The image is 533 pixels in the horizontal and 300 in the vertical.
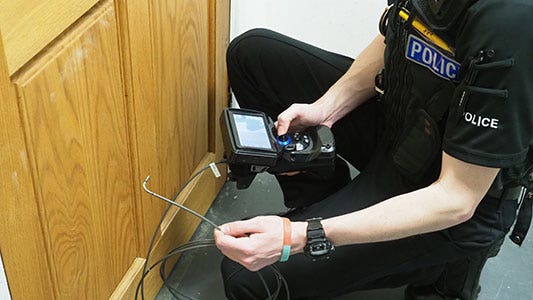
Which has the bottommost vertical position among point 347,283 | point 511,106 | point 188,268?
point 188,268

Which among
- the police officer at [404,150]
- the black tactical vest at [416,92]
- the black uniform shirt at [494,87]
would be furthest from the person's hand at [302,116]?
the black uniform shirt at [494,87]

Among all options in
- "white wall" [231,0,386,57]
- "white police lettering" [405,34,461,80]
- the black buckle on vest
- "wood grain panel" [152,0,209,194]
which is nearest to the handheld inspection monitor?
"wood grain panel" [152,0,209,194]

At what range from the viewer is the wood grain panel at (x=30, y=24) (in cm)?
76

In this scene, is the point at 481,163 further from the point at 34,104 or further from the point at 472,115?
the point at 34,104

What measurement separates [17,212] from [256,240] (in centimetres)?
35

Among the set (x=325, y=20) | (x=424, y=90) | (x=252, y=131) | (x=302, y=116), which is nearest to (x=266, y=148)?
(x=252, y=131)

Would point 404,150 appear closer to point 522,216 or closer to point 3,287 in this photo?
point 522,216

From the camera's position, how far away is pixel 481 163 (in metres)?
0.95

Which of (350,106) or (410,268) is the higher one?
(350,106)

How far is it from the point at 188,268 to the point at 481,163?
759mm

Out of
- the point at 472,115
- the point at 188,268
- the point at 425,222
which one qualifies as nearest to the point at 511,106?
the point at 472,115

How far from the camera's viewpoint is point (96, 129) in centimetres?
102

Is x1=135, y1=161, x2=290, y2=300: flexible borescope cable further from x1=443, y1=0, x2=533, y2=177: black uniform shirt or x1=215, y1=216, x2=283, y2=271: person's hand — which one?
x1=443, y1=0, x2=533, y2=177: black uniform shirt

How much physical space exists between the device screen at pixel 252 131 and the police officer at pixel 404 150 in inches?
2.1
